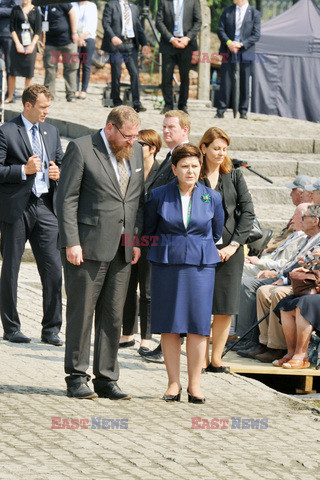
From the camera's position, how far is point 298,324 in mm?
9109

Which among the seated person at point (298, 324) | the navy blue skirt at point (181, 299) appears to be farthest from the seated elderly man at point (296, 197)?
the navy blue skirt at point (181, 299)

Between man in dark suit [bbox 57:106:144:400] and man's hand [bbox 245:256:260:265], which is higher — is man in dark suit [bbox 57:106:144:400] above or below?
above

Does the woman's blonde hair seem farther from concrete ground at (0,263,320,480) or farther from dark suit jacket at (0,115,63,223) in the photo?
concrete ground at (0,263,320,480)

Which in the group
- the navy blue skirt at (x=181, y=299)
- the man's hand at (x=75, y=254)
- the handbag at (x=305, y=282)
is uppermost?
the man's hand at (x=75, y=254)

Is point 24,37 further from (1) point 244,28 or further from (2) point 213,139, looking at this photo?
(2) point 213,139

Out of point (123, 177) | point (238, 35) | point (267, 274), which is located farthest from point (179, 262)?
point (238, 35)

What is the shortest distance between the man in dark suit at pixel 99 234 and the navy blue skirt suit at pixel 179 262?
0.16 meters

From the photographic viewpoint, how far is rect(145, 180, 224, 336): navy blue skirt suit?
7.50 metres

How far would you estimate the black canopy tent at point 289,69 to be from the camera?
2291cm

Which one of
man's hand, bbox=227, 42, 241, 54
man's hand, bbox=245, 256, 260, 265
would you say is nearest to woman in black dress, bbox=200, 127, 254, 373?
man's hand, bbox=245, 256, 260, 265

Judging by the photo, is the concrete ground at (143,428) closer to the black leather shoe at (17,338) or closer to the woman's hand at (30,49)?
the black leather shoe at (17,338)

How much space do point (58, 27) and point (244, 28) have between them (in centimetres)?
325

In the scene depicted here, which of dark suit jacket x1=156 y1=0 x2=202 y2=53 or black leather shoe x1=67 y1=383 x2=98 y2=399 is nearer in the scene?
black leather shoe x1=67 y1=383 x2=98 y2=399

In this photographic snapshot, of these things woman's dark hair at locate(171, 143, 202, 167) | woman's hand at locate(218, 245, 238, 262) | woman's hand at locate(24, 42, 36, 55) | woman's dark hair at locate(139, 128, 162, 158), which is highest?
woman's hand at locate(24, 42, 36, 55)
